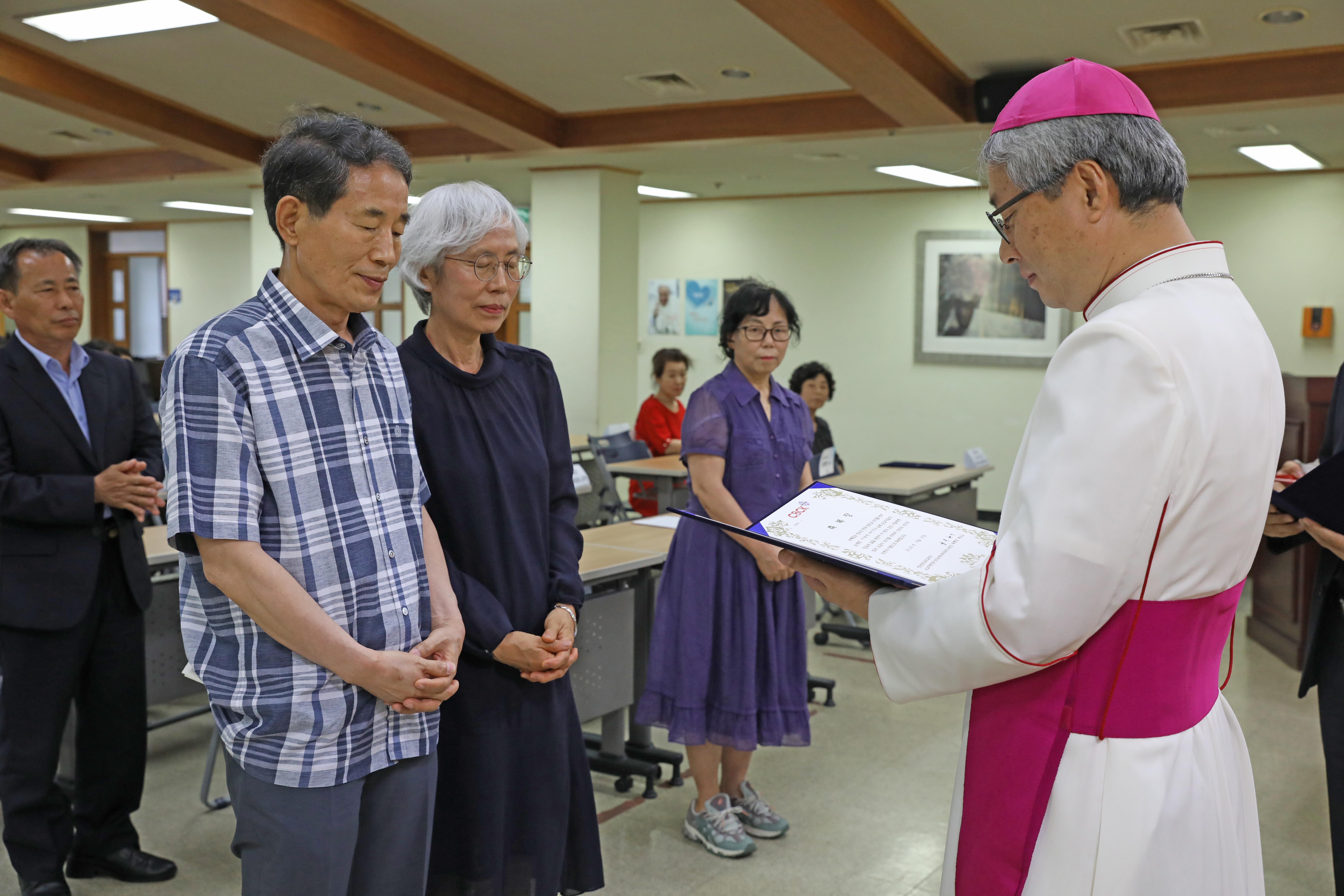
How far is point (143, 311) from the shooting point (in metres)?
15.5

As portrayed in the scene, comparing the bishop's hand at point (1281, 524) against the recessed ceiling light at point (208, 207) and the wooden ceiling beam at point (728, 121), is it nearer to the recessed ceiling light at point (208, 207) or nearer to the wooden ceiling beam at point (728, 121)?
the wooden ceiling beam at point (728, 121)

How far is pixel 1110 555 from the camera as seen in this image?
3.63 ft

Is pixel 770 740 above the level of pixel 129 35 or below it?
below

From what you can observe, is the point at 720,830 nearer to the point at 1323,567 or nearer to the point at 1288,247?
the point at 1323,567

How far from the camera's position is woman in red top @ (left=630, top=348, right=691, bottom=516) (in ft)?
24.3

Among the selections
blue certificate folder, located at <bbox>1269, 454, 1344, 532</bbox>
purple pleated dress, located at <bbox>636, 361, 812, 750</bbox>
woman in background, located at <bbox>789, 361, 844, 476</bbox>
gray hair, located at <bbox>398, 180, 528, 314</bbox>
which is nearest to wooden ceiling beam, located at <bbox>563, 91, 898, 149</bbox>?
woman in background, located at <bbox>789, 361, 844, 476</bbox>

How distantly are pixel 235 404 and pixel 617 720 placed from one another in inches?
107

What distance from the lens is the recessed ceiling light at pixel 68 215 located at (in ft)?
43.0

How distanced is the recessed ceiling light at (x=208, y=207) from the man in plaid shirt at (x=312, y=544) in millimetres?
11580

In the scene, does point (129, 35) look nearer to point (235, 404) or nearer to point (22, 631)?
point (22, 631)

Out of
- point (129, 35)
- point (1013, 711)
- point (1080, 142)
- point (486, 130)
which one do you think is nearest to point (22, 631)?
point (1013, 711)

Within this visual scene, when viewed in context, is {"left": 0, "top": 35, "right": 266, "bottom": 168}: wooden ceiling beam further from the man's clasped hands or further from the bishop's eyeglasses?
the bishop's eyeglasses

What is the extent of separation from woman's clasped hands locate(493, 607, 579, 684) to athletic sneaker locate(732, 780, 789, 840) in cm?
163

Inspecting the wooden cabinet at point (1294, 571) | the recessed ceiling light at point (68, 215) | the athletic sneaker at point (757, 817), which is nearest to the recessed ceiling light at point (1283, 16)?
the wooden cabinet at point (1294, 571)
